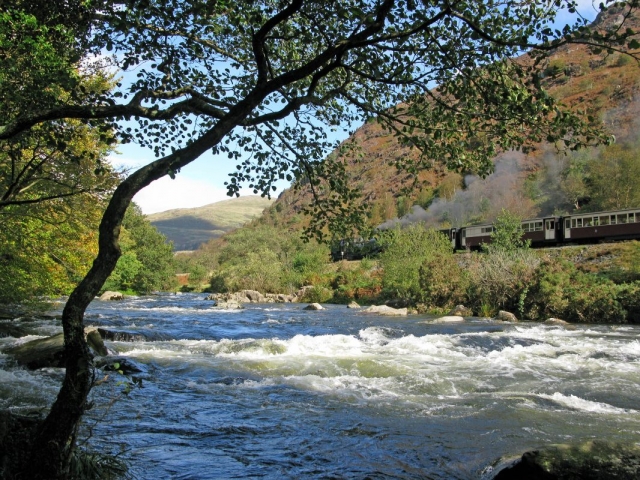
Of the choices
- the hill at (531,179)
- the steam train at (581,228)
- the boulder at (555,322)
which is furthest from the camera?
the hill at (531,179)

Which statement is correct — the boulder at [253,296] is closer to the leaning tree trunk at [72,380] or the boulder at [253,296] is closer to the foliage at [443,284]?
the foliage at [443,284]

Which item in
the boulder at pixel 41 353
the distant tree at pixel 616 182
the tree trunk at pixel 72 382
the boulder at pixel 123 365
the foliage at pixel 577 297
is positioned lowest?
the foliage at pixel 577 297

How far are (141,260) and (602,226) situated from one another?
5073 centimetres

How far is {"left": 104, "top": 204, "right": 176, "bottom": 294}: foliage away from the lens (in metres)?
56.0

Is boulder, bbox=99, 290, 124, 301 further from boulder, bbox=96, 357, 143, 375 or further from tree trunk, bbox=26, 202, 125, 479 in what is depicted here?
tree trunk, bbox=26, 202, 125, 479

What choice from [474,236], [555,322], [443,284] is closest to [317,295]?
[474,236]

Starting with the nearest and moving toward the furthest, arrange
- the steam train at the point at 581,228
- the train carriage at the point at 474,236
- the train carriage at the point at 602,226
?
1. the train carriage at the point at 602,226
2. the steam train at the point at 581,228
3. the train carriage at the point at 474,236

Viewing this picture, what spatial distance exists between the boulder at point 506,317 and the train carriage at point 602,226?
68.5ft

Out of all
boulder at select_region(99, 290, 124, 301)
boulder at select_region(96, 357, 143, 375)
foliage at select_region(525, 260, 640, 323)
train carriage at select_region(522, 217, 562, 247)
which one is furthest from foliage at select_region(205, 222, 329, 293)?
boulder at select_region(96, 357, 143, 375)

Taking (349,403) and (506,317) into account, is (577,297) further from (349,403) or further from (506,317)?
(349,403)

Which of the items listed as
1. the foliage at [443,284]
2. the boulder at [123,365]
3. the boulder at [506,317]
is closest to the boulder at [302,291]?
the foliage at [443,284]

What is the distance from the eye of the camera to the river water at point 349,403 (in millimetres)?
6738

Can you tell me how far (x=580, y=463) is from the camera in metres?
5.18

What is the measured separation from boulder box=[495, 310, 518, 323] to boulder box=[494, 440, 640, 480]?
2334cm
